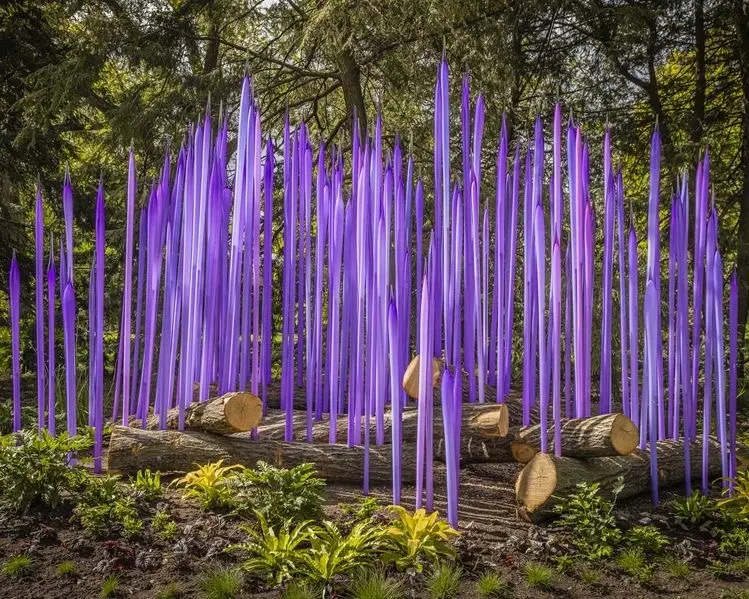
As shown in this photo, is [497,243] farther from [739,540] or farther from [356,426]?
[739,540]

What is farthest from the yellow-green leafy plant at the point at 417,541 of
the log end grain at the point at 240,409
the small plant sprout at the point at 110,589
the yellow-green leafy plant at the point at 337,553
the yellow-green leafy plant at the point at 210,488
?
the log end grain at the point at 240,409

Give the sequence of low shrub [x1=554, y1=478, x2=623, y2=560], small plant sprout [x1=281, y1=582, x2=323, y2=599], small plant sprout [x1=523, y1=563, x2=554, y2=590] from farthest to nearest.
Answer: low shrub [x1=554, y1=478, x2=623, y2=560], small plant sprout [x1=523, y1=563, x2=554, y2=590], small plant sprout [x1=281, y1=582, x2=323, y2=599]

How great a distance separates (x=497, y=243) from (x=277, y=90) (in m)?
5.34

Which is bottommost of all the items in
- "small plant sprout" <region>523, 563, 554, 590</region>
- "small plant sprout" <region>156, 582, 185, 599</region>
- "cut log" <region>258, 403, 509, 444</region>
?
"small plant sprout" <region>523, 563, 554, 590</region>

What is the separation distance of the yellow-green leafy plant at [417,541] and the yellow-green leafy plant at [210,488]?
2.96 ft

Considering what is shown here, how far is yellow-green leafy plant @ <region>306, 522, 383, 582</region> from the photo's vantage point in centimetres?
269

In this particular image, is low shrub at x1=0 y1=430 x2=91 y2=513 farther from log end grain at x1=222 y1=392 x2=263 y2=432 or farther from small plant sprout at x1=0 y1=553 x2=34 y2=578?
log end grain at x1=222 y1=392 x2=263 y2=432

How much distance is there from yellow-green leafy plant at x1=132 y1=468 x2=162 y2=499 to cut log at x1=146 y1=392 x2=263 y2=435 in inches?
15.5

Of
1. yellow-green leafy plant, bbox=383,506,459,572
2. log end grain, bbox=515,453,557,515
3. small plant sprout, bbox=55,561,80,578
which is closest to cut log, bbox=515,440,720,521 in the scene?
log end grain, bbox=515,453,557,515

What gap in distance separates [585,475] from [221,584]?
197 cm

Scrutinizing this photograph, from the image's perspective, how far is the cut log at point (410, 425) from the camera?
3.91 metres

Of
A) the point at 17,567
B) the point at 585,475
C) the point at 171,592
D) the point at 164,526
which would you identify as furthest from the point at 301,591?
the point at 585,475

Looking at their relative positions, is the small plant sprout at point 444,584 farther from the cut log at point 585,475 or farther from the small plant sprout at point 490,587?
the cut log at point 585,475

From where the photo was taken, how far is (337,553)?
2746 millimetres
